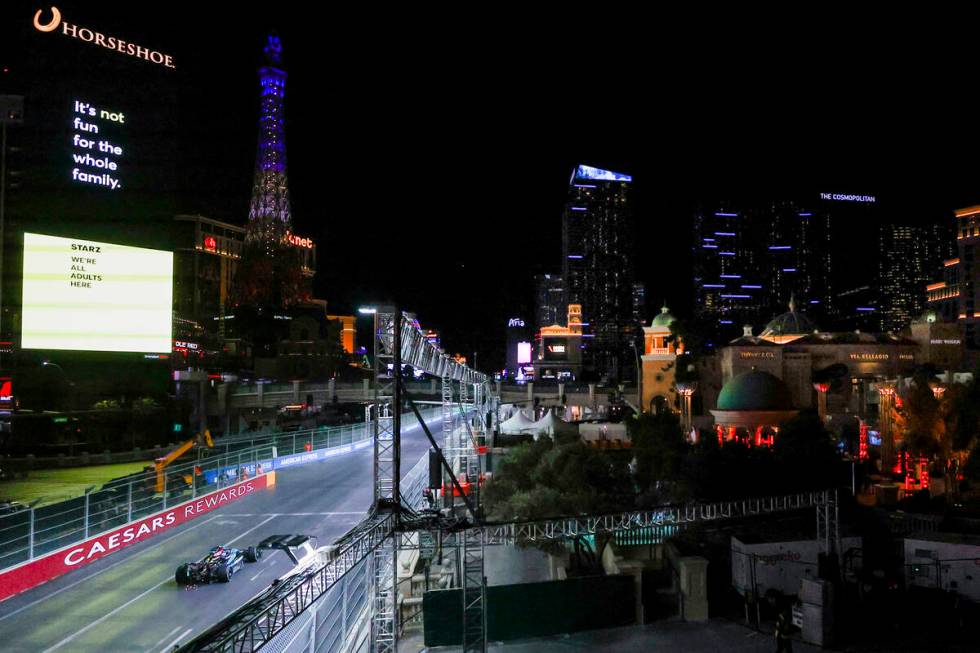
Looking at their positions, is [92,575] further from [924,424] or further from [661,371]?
[661,371]

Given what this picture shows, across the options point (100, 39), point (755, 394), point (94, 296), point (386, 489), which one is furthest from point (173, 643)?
point (100, 39)

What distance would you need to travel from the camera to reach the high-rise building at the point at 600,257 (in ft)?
586

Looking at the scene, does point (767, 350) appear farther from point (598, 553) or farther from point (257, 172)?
point (257, 172)

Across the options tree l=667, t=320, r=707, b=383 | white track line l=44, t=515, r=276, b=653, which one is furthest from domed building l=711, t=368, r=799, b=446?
white track line l=44, t=515, r=276, b=653

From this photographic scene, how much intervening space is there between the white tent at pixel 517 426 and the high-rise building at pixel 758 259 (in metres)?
115

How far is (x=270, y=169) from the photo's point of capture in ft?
373

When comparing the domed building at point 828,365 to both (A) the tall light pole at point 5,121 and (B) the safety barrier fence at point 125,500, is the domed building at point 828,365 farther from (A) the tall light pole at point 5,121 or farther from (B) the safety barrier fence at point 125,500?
(A) the tall light pole at point 5,121

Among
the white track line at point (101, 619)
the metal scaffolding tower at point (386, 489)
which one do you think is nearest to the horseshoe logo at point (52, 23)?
the white track line at point (101, 619)

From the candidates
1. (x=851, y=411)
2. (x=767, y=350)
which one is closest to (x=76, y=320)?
(x=767, y=350)

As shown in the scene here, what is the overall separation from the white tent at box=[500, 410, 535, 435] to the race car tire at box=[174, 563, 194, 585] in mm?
24622

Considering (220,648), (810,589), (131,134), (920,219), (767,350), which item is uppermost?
(920,219)

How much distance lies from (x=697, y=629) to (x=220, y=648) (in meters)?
10.5

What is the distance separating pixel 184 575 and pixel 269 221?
334ft

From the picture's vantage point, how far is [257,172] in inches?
4476
